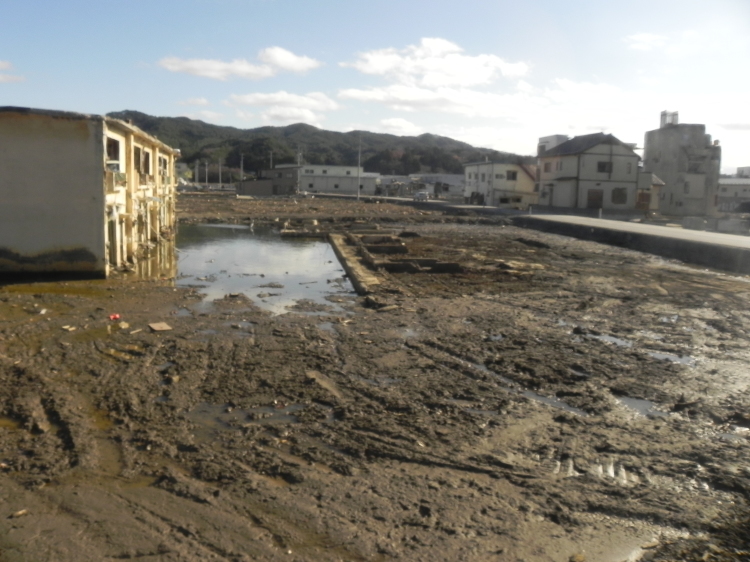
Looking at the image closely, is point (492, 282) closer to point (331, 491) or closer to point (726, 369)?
point (726, 369)

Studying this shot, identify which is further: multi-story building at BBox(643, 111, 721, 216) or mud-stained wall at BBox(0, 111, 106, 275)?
multi-story building at BBox(643, 111, 721, 216)

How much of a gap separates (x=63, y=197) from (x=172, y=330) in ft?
24.0

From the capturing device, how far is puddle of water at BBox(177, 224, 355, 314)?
16.0 metres

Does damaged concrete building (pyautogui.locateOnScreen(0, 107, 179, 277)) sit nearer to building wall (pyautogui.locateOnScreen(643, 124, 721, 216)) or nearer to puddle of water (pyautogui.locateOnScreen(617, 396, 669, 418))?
puddle of water (pyautogui.locateOnScreen(617, 396, 669, 418))

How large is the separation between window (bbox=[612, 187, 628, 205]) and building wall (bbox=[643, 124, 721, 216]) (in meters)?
10.9

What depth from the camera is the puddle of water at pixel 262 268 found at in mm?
16047

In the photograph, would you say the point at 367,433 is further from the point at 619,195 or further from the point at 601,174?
the point at 619,195

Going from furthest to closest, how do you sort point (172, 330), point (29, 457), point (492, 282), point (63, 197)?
point (492, 282) < point (63, 197) < point (172, 330) < point (29, 457)

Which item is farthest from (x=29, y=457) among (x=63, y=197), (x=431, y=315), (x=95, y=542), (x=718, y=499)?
(x=63, y=197)

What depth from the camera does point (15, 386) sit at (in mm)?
8219

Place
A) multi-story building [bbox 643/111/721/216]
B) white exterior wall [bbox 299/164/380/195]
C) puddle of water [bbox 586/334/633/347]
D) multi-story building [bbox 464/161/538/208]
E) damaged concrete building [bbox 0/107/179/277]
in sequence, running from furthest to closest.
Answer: white exterior wall [bbox 299/164/380/195] < multi-story building [bbox 464/161/538/208] < multi-story building [bbox 643/111/721/216] < damaged concrete building [bbox 0/107/179/277] < puddle of water [bbox 586/334/633/347]

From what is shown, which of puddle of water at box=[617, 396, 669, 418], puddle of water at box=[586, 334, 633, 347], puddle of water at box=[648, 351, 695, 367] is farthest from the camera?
puddle of water at box=[586, 334, 633, 347]

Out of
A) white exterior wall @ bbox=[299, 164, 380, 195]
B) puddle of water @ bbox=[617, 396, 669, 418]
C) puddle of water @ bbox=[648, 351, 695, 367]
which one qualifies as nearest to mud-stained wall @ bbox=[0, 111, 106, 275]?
puddle of water @ bbox=[648, 351, 695, 367]

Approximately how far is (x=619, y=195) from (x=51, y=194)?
46.9 metres
